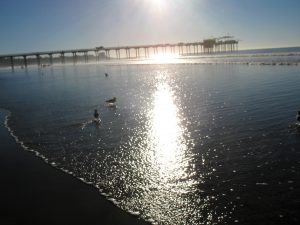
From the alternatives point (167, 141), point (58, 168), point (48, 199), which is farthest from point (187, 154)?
point (48, 199)

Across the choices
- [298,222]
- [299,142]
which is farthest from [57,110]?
[298,222]

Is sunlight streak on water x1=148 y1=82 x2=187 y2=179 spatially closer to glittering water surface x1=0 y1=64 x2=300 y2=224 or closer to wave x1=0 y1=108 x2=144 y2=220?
glittering water surface x1=0 y1=64 x2=300 y2=224

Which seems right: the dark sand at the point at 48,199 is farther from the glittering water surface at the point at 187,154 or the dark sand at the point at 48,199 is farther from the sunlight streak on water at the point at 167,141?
the sunlight streak on water at the point at 167,141

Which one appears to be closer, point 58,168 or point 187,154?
point 58,168

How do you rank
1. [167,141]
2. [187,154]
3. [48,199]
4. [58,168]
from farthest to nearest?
[167,141] < [187,154] < [58,168] < [48,199]

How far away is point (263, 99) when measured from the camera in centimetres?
3095

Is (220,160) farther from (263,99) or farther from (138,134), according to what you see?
(263,99)

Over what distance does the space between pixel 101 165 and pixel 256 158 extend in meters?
7.21

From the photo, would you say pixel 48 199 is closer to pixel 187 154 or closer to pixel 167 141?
pixel 187 154

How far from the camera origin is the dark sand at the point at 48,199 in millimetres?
11664

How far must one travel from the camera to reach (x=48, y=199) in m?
13.3

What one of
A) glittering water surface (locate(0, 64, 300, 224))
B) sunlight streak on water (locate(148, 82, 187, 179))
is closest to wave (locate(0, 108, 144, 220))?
glittering water surface (locate(0, 64, 300, 224))

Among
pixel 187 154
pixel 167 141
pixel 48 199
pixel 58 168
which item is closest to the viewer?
pixel 48 199

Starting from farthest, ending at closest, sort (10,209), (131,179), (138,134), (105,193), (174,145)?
(138,134), (174,145), (131,179), (105,193), (10,209)
